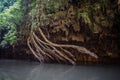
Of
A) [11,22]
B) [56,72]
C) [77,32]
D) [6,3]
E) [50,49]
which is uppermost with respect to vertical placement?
[6,3]

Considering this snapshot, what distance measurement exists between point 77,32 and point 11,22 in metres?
3.12

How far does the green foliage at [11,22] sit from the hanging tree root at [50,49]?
2.87 feet

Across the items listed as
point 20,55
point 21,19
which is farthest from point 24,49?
point 21,19

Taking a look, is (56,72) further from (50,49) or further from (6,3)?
(6,3)

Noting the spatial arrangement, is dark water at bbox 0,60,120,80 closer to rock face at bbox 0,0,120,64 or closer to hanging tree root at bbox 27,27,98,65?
hanging tree root at bbox 27,27,98,65

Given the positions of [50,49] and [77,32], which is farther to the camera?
[50,49]

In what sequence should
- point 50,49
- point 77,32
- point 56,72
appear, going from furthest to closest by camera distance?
1. point 50,49
2. point 77,32
3. point 56,72

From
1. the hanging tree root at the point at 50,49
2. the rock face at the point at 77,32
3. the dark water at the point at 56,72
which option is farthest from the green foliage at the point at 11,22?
the dark water at the point at 56,72

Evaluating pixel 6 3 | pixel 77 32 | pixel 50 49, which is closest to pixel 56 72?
pixel 50 49

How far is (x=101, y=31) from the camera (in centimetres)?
1002

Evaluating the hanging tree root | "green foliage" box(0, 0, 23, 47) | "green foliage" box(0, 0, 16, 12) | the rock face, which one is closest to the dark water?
the hanging tree root

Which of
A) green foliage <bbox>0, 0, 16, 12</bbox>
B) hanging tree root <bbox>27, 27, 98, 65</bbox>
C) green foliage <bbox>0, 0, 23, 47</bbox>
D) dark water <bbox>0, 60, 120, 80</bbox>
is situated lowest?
dark water <bbox>0, 60, 120, 80</bbox>

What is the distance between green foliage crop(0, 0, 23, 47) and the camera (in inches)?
458

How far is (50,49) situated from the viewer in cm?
1058
